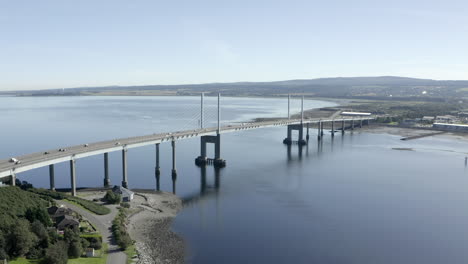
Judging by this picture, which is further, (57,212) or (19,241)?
(57,212)

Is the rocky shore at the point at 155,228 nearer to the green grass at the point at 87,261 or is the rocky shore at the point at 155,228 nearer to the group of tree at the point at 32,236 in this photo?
the green grass at the point at 87,261

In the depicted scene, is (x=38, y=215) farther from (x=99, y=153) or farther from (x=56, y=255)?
(x=99, y=153)

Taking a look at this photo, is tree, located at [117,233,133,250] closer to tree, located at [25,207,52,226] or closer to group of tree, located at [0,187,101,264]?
group of tree, located at [0,187,101,264]

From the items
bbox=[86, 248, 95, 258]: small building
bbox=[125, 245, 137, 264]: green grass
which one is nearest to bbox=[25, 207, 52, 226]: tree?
bbox=[86, 248, 95, 258]: small building

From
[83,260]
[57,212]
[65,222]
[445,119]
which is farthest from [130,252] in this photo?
[445,119]

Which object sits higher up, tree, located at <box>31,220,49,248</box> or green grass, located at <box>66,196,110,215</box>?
tree, located at <box>31,220,49,248</box>

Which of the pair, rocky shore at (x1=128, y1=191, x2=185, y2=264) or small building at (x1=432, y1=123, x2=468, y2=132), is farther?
small building at (x1=432, y1=123, x2=468, y2=132)
